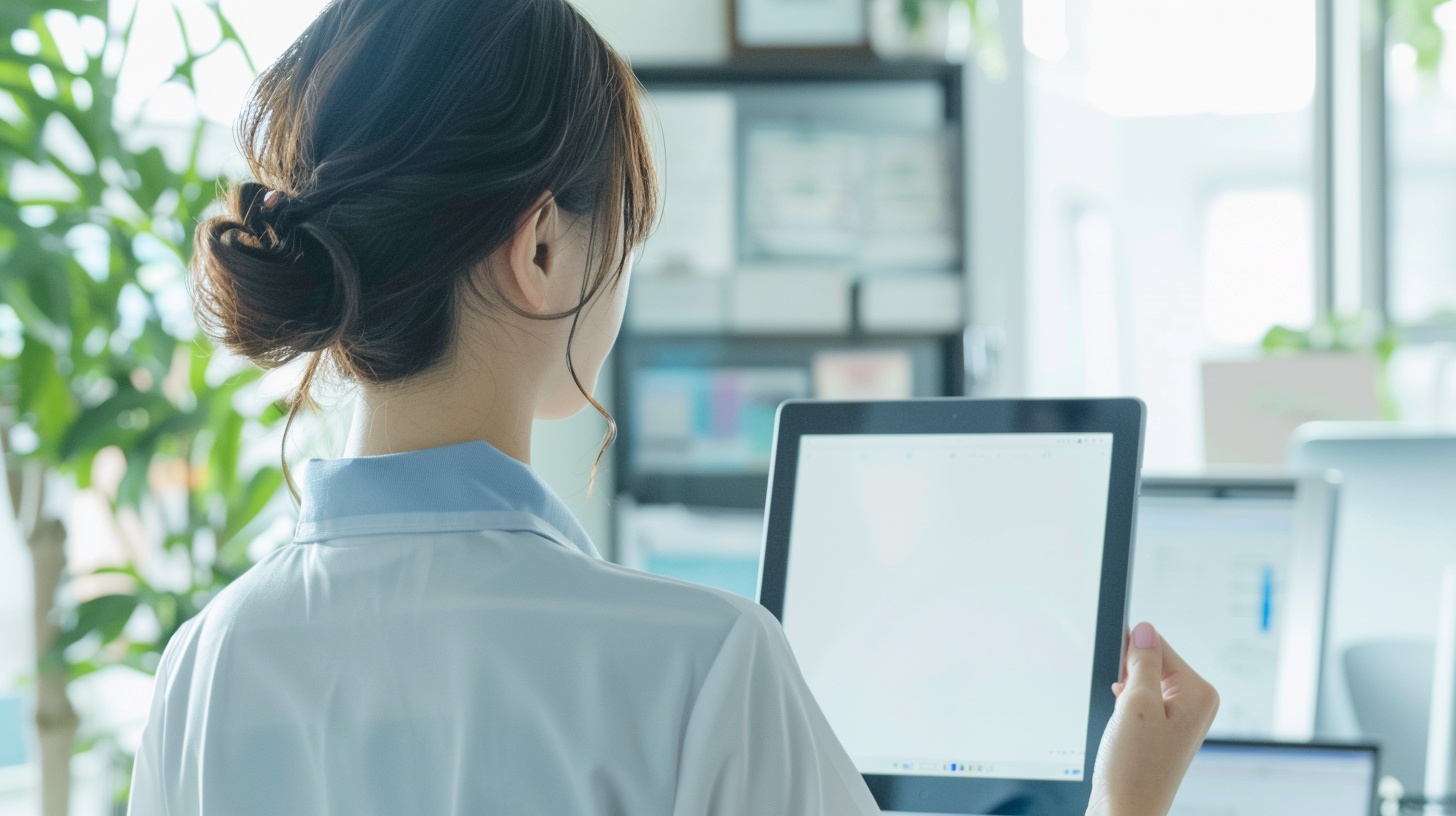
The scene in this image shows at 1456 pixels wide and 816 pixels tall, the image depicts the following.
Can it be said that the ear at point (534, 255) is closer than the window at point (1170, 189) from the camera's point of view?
Yes

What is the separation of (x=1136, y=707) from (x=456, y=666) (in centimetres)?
36

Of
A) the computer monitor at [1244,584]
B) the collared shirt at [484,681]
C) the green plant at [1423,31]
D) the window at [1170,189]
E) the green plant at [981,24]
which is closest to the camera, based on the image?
the collared shirt at [484,681]

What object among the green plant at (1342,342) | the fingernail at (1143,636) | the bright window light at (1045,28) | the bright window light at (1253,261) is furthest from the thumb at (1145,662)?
the bright window light at (1253,261)

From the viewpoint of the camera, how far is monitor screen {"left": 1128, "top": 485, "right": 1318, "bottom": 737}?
113cm

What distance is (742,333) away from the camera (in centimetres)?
248

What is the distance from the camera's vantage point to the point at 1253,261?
3648 millimetres

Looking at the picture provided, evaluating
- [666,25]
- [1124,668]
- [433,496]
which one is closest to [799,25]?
[666,25]

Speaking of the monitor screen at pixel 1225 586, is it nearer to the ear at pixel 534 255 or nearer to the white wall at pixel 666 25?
the ear at pixel 534 255

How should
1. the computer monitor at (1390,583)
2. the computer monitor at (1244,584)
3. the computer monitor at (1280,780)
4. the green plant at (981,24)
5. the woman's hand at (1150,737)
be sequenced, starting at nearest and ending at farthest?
the woman's hand at (1150,737), the computer monitor at (1280,780), the computer monitor at (1244,584), the computer monitor at (1390,583), the green plant at (981,24)

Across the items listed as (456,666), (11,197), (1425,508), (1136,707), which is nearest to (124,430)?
(11,197)

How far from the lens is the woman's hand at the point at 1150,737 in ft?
2.01

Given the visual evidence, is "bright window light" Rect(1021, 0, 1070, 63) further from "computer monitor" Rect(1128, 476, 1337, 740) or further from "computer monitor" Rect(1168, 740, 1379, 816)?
"computer monitor" Rect(1168, 740, 1379, 816)

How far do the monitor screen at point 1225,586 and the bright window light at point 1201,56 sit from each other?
2.70m

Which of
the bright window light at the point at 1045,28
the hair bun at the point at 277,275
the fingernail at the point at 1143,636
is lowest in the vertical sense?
the fingernail at the point at 1143,636
